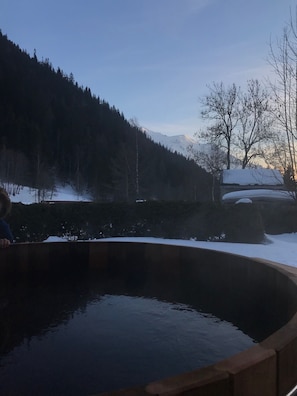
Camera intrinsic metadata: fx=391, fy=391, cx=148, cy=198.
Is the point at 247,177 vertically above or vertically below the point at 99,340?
above

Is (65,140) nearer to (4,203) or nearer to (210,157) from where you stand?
A: (210,157)

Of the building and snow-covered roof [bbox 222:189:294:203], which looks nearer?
snow-covered roof [bbox 222:189:294:203]

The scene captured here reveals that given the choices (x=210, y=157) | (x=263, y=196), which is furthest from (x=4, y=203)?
(x=210, y=157)

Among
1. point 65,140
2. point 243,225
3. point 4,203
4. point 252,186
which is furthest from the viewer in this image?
point 65,140

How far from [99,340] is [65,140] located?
242ft

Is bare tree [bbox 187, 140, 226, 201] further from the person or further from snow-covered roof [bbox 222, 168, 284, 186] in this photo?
the person

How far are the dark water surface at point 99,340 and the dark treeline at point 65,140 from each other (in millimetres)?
49651

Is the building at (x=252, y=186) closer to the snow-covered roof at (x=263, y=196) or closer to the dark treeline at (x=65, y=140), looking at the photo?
the snow-covered roof at (x=263, y=196)

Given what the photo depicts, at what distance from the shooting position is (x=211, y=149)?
35969 mm

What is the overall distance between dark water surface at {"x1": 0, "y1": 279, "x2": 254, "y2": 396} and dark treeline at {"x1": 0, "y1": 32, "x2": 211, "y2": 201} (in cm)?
4965

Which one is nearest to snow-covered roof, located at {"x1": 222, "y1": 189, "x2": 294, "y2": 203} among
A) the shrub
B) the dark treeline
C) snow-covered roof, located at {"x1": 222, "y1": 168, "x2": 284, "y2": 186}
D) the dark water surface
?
snow-covered roof, located at {"x1": 222, "y1": 168, "x2": 284, "y2": 186}

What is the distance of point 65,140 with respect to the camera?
245 feet

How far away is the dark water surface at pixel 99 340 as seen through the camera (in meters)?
2.82

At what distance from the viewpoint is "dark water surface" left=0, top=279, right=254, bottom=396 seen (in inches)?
111
